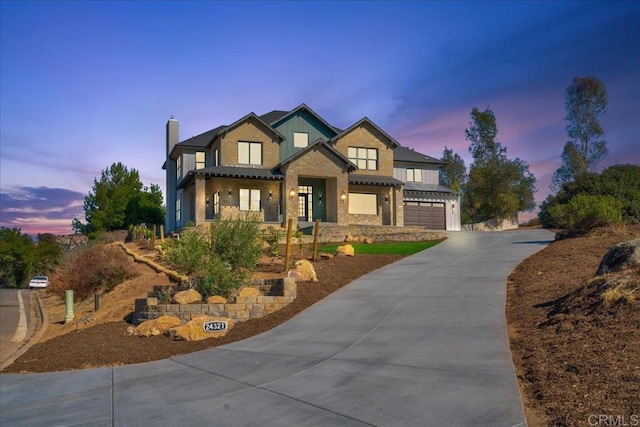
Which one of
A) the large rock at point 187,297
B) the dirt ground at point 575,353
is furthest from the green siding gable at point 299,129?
the dirt ground at point 575,353

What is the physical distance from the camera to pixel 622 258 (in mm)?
10945

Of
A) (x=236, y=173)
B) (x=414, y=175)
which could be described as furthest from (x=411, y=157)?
(x=236, y=173)

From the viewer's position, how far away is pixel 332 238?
33.0 meters

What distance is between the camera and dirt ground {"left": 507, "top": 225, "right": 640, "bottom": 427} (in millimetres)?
6164

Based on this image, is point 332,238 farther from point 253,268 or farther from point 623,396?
point 623,396

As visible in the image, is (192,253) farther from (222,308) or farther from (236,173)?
(236,173)

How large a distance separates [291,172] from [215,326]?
76.7 feet

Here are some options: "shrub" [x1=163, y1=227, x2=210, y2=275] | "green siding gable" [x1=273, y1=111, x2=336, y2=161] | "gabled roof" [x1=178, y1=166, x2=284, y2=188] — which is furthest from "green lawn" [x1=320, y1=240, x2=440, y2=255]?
"green siding gable" [x1=273, y1=111, x2=336, y2=161]

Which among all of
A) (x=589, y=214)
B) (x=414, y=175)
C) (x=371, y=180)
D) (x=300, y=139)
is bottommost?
(x=589, y=214)

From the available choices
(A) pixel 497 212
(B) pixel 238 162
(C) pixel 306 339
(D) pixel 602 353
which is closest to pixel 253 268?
(C) pixel 306 339

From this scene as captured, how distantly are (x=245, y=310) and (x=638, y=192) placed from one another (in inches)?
873

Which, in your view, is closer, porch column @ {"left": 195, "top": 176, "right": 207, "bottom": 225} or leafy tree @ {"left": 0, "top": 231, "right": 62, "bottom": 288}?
porch column @ {"left": 195, "top": 176, "right": 207, "bottom": 225}

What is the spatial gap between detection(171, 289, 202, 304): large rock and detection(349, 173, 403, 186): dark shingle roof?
24.2 meters

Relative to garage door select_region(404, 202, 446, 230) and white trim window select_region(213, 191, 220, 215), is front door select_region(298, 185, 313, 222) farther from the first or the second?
garage door select_region(404, 202, 446, 230)
